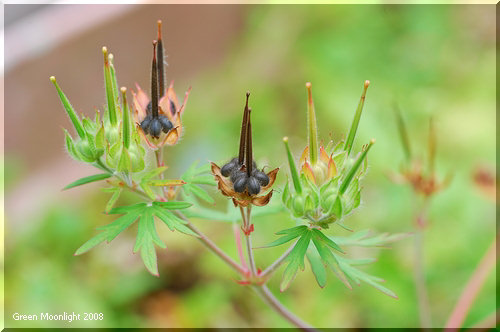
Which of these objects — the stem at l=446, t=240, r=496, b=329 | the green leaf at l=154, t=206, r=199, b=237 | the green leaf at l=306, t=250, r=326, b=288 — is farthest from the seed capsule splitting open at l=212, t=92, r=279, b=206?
the stem at l=446, t=240, r=496, b=329

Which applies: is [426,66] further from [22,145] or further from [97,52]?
[22,145]

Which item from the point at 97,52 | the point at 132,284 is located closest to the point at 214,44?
the point at 97,52

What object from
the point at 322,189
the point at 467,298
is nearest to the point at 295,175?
the point at 322,189

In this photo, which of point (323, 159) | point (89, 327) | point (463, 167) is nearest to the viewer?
point (323, 159)

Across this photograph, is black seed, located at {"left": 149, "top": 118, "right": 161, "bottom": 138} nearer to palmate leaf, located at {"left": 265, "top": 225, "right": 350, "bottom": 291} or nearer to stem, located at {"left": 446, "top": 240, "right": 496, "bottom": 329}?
palmate leaf, located at {"left": 265, "top": 225, "right": 350, "bottom": 291}

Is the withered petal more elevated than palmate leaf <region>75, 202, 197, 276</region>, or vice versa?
the withered petal

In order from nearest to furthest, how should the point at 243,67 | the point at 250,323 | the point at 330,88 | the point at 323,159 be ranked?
the point at 323,159
the point at 250,323
the point at 330,88
the point at 243,67

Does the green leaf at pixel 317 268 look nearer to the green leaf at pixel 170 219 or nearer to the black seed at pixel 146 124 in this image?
the green leaf at pixel 170 219

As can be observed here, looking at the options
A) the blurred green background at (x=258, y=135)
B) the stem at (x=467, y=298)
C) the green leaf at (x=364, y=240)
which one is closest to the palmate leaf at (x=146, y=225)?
the green leaf at (x=364, y=240)
